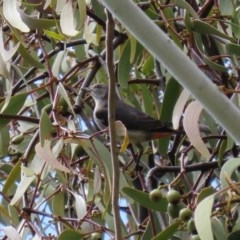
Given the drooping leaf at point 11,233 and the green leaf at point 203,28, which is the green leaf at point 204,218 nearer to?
the drooping leaf at point 11,233

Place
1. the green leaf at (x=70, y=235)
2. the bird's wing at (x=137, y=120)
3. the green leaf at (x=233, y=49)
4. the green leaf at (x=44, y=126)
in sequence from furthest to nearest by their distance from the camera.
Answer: the bird's wing at (x=137, y=120)
the green leaf at (x=233, y=49)
the green leaf at (x=44, y=126)
the green leaf at (x=70, y=235)

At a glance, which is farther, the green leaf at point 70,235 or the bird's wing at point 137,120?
the bird's wing at point 137,120

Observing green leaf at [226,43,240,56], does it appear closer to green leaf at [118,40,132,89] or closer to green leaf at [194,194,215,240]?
green leaf at [118,40,132,89]

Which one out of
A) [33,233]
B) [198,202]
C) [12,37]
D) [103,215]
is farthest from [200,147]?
[12,37]

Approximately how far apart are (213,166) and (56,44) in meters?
0.70

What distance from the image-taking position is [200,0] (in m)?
2.90

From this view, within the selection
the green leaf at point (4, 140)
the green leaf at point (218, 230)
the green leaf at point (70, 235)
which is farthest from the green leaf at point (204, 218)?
the green leaf at point (4, 140)

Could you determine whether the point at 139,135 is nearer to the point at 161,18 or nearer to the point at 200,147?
the point at 161,18

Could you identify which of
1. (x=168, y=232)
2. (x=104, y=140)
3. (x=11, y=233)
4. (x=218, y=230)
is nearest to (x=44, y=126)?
(x=11, y=233)

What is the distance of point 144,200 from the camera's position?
2029mm

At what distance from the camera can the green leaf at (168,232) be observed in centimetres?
187

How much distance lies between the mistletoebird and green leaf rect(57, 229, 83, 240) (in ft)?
2.58

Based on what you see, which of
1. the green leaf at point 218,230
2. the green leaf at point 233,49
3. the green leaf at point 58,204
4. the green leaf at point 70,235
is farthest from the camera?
the green leaf at point 58,204

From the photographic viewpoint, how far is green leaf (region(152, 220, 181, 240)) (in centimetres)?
187
